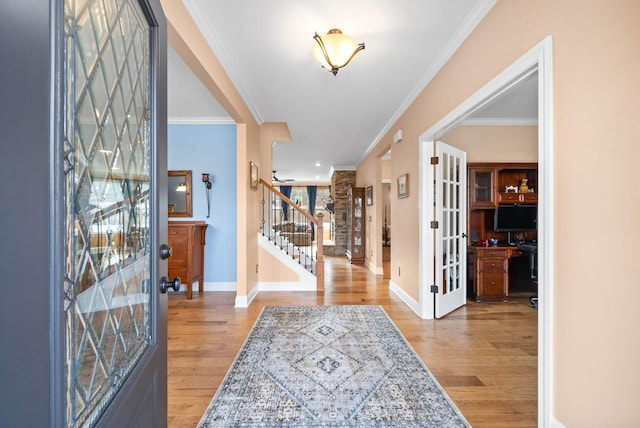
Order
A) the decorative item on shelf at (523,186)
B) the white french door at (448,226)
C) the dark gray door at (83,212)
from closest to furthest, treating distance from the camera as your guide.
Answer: the dark gray door at (83,212) → the white french door at (448,226) → the decorative item on shelf at (523,186)

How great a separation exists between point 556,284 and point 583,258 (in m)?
0.20

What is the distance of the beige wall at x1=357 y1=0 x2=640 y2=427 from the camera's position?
43.4 inches

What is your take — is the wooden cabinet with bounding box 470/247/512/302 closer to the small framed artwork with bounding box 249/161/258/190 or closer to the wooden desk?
the wooden desk

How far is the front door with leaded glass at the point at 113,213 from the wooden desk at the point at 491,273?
385cm

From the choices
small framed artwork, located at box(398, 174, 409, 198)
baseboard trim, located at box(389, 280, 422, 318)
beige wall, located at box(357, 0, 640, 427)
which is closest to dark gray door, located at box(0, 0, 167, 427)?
beige wall, located at box(357, 0, 640, 427)

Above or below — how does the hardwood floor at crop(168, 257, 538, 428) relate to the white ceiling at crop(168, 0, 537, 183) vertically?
below

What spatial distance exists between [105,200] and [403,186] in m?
3.57

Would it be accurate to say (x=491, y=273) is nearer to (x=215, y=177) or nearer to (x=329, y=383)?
(x=329, y=383)

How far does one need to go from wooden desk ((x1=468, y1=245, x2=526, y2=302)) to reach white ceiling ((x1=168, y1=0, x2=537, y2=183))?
184cm

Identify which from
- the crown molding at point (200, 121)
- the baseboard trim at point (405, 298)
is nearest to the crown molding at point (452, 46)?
the baseboard trim at point (405, 298)

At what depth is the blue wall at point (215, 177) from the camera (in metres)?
4.37

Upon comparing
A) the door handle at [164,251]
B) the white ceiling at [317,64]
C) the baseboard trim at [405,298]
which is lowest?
the baseboard trim at [405,298]

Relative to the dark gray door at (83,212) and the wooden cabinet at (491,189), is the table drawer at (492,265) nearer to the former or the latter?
the wooden cabinet at (491,189)

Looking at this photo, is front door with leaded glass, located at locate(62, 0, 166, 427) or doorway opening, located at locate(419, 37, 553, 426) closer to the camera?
front door with leaded glass, located at locate(62, 0, 166, 427)
